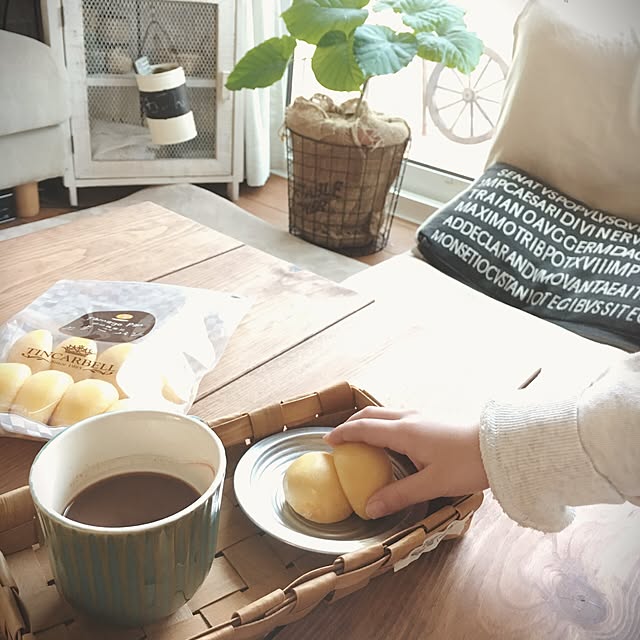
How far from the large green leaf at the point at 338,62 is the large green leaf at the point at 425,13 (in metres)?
0.14

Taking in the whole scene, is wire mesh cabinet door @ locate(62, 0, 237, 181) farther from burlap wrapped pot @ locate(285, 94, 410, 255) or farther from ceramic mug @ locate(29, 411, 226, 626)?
ceramic mug @ locate(29, 411, 226, 626)

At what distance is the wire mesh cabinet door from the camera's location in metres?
2.12

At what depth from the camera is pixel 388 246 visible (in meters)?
2.19

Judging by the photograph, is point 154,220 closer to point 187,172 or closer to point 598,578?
point 598,578

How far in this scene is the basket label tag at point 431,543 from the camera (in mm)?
513

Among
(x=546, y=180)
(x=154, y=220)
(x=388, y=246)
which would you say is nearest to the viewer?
(x=154, y=220)

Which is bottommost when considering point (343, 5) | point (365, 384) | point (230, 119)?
point (230, 119)

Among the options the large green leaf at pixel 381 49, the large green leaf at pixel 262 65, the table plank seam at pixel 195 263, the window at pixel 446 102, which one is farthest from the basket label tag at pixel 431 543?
the window at pixel 446 102

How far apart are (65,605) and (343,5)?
1560mm

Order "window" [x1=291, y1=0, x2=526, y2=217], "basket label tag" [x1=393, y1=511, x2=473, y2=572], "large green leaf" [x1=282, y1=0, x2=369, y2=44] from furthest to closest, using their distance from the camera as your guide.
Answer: "window" [x1=291, y1=0, x2=526, y2=217], "large green leaf" [x1=282, y1=0, x2=369, y2=44], "basket label tag" [x1=393, y1=511, x2=473, y2=572]

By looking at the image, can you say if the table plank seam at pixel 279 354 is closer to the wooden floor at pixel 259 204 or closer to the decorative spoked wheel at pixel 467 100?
the wooden floor at pixel 259 204

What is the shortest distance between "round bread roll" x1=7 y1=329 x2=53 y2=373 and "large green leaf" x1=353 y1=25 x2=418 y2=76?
119 centimetres

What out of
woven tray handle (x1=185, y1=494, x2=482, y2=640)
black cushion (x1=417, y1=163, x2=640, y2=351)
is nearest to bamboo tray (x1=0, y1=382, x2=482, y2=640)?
woven tray handle (x1=185, y1=494, x2=482, y2=640)

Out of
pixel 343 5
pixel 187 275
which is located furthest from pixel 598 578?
pixel 343 5
